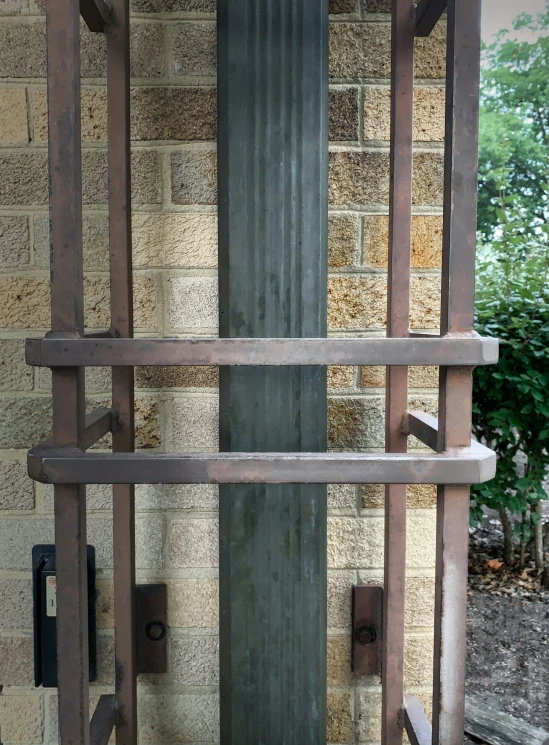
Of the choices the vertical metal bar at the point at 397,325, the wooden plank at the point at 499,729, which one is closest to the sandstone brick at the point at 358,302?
the vertical metal bar at the point at 397,325

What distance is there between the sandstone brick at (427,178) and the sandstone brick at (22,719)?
142 cm

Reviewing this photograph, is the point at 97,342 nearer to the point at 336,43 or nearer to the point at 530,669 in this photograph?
the point at 336,43

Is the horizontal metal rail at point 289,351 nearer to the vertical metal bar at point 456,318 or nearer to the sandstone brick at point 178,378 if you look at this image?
the vertical metal bar at point 456,318

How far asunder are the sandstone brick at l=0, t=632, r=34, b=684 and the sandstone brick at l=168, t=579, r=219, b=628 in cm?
33

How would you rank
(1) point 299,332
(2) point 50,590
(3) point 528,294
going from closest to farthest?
1. (1) point 299,332
2. (2) point 50,590
3. (3) point 528,294

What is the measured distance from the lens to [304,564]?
1.40m

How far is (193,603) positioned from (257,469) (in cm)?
68

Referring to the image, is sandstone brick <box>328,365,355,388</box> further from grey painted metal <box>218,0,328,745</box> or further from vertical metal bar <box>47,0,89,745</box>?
vertical metal bar <box>47,0,89,745</box>

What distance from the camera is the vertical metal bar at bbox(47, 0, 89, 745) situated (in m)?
0.97

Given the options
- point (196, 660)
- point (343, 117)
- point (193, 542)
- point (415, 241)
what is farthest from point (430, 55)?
point (196, 660)

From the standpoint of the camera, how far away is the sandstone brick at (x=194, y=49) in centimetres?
140

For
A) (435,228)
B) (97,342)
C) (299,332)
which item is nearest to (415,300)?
(435,228)

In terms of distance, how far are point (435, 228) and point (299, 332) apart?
0.39 meters

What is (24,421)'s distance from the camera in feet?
4.84
